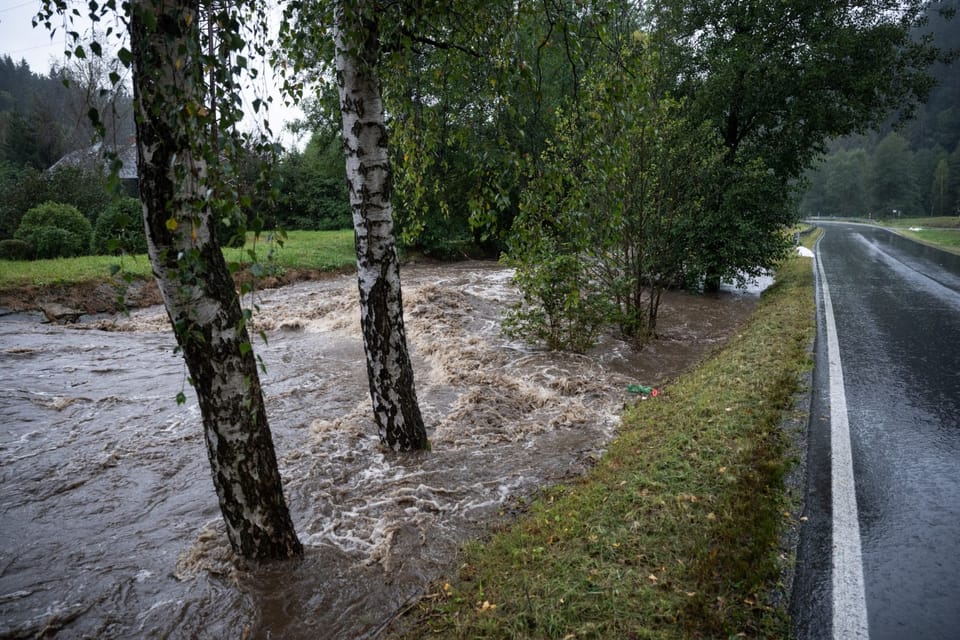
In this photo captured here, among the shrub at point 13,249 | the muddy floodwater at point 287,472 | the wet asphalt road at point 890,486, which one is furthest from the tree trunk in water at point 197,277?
the shrub at point 13,249

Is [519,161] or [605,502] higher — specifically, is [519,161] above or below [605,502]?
above

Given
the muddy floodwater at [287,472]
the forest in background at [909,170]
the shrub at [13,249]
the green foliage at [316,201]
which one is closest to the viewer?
the muddy floodwater at [287,472]

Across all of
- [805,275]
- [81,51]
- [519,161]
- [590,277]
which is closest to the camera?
[81,51]

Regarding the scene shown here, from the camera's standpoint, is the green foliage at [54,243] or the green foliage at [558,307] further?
the green foliage at [54,243]

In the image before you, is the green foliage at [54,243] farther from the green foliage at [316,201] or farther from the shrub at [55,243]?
the green foliage at [316,201]

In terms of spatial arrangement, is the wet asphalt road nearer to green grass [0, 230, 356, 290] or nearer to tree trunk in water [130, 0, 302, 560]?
tree trunk in water [130, 0, 302, 560]

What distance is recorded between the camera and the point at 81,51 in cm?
201

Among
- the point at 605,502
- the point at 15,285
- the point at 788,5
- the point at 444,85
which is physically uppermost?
the point at 788,5

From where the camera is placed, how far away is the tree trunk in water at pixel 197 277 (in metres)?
2.22

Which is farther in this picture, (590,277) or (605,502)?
(590,277)

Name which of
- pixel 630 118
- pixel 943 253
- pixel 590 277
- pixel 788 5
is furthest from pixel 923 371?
pixel 943 253

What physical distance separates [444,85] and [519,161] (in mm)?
1387

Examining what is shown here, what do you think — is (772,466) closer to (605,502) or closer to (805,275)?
(605,502)

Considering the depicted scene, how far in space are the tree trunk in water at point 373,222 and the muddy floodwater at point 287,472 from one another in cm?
99
